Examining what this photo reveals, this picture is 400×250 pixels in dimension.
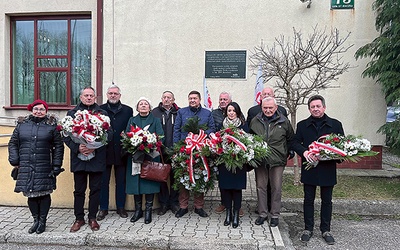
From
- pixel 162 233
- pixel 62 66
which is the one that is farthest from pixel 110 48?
pixel 162 233

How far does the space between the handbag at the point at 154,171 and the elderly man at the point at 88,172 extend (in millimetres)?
568

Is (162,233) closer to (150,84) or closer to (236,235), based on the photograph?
(236,235)

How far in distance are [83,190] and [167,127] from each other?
155 cm

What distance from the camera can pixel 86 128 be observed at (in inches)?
161

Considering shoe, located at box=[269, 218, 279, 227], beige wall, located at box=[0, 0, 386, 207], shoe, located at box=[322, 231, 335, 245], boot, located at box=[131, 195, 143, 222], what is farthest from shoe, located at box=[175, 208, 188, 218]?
beige wall, located at box=[0, 0, 386, 207]

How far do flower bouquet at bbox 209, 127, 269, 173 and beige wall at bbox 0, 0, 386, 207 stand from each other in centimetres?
389

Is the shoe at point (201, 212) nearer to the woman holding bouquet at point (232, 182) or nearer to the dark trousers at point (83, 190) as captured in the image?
the woman holding bouquet at point (232, 182)

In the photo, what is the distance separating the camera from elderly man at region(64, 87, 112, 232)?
14.1 ft

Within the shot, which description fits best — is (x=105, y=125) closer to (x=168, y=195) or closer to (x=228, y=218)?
(x=168, y=195)

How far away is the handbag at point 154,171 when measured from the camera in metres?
4.64

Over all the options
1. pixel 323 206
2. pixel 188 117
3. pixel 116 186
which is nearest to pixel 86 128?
pixel 116 186

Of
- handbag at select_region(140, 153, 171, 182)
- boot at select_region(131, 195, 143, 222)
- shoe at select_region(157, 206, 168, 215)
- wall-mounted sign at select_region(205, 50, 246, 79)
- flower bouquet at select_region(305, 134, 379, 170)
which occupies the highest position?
wall-mounted sign at select_region(205, 50, 246, 79)

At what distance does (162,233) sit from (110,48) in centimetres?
567

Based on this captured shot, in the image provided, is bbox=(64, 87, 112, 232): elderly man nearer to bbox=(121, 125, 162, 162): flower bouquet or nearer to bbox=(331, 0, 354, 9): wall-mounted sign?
bbox=(121, 125, 162, 162): flower bouquet
